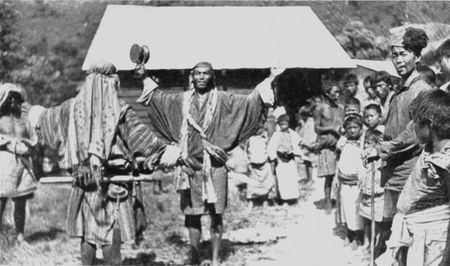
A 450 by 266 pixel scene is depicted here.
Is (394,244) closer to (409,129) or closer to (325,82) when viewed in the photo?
(409,129)

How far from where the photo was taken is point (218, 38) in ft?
40.0

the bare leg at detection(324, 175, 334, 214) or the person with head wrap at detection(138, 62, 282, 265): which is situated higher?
the person with head wrap at detection(138, 62, 282, 265)

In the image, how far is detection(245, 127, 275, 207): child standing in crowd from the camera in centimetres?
976

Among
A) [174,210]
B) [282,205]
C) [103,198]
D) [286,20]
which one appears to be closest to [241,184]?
[282,205]

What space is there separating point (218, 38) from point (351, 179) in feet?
19.0

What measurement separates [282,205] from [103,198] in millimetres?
4926

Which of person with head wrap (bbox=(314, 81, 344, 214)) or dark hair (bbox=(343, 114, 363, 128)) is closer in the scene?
dark hair (bbox=(343, 114, 363, 128))

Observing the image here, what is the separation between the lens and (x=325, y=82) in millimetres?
12883

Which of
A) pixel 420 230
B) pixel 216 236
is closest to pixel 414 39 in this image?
pixel 420 230

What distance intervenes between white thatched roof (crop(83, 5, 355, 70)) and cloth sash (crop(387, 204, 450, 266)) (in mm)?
7301

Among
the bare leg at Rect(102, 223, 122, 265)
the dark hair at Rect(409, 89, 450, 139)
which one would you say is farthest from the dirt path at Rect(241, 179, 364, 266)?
the dark hair at Rect(409, 89, 450, 139)

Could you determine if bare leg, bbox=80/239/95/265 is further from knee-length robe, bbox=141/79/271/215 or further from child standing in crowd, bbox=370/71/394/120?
child standing in crowd, bbox=370/71/394/120

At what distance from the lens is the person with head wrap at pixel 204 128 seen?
19.8 ft

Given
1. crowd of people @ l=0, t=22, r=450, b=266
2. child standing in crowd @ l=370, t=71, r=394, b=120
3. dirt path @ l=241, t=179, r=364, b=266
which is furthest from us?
child standing in crowd @ l=370, t=71, r=394, b=120
